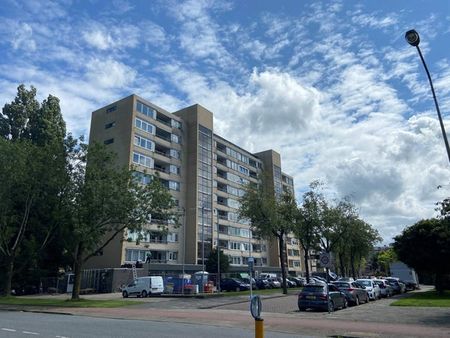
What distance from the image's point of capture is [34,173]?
3594 centimetres

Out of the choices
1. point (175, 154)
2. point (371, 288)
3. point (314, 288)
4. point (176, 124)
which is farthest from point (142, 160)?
point (314, 288)

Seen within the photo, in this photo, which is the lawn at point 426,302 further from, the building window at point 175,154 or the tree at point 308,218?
the building window at point 175,154

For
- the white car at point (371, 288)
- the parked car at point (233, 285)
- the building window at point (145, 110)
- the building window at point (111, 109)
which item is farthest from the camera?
the building window at point (111, 109)

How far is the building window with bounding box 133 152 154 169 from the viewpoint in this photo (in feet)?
195

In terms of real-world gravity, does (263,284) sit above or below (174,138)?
below

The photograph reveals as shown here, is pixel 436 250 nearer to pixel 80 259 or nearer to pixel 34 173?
pixel 80 259

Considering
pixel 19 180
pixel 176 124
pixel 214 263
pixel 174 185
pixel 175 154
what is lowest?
pixel 214 263

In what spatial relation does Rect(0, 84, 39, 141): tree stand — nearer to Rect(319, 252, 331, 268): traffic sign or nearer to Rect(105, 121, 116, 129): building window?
Rect(105, 121, 116, 129): building window

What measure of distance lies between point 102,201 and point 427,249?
27.2m

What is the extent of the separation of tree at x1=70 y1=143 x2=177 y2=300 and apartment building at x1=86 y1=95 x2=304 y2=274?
15340mm

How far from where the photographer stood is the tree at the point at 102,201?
3272 cm

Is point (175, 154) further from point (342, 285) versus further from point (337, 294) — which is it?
point (337, 294)

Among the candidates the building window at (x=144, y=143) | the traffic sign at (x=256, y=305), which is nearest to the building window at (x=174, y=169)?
the building window at (x=144, y=143)

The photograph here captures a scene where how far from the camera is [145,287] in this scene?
126 feet
